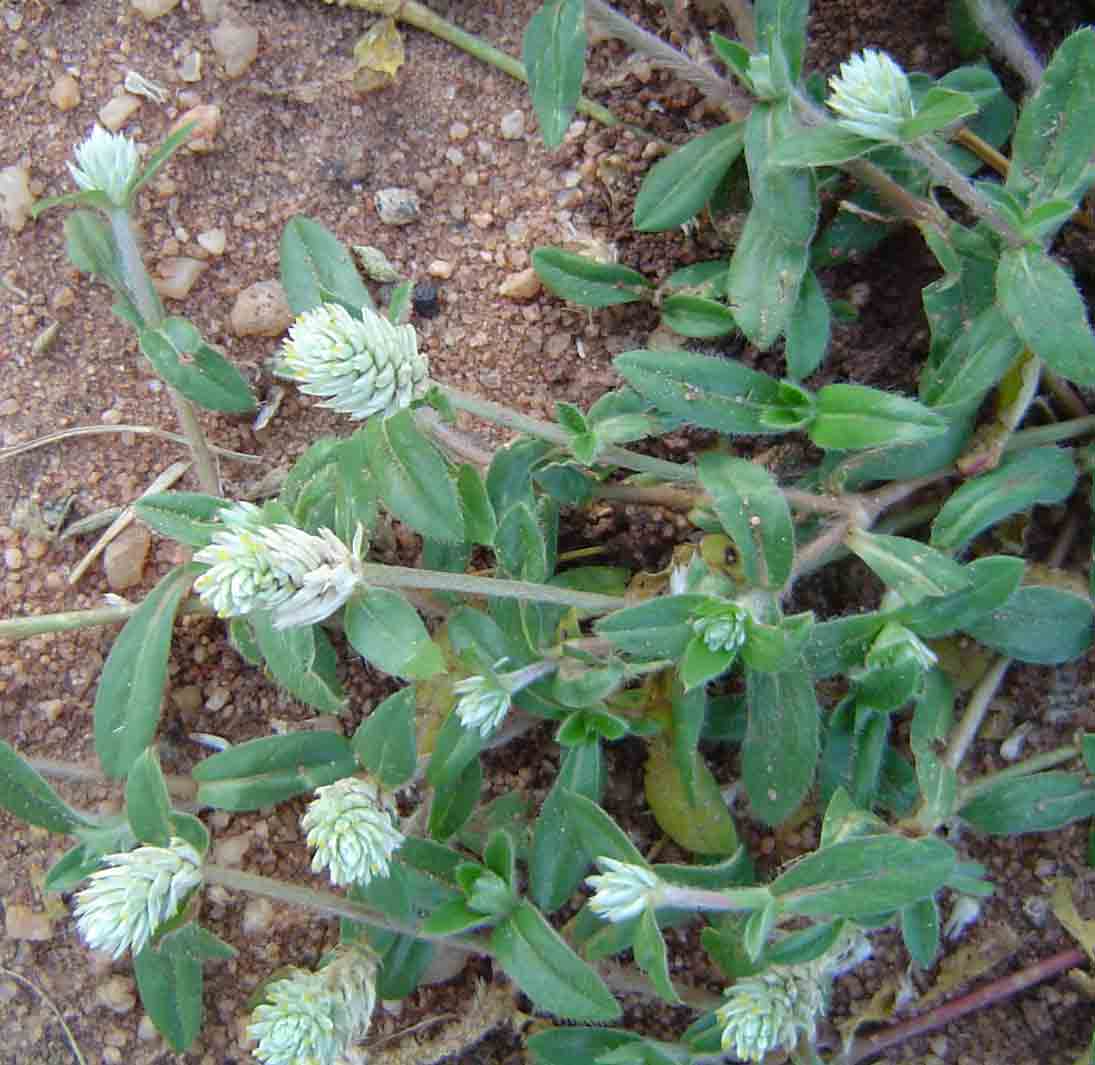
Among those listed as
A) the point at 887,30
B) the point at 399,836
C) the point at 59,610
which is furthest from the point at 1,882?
the point at 887,30

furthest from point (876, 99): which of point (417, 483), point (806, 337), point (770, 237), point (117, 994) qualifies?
point (117, 994)

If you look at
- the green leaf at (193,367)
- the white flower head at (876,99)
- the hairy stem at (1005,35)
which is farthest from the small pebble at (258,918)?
the hairy stem at (1005,35)

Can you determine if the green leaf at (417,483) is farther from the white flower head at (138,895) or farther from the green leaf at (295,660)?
the white flower head at (138,895)

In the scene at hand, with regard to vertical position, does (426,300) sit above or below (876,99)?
below

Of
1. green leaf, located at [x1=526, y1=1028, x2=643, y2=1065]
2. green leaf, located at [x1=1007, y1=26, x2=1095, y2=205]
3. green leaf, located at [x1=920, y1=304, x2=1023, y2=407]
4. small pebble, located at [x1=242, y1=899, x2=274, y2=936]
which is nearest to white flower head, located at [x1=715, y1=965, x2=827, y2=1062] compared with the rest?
green leaf, located at [x1=526, y1=1028, x2=643, y2=1065]

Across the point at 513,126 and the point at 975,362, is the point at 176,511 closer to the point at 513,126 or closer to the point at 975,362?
the point at 513,126

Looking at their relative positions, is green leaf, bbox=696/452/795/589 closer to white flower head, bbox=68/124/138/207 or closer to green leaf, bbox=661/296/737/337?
green leaf, bbox=661/296/737/337
